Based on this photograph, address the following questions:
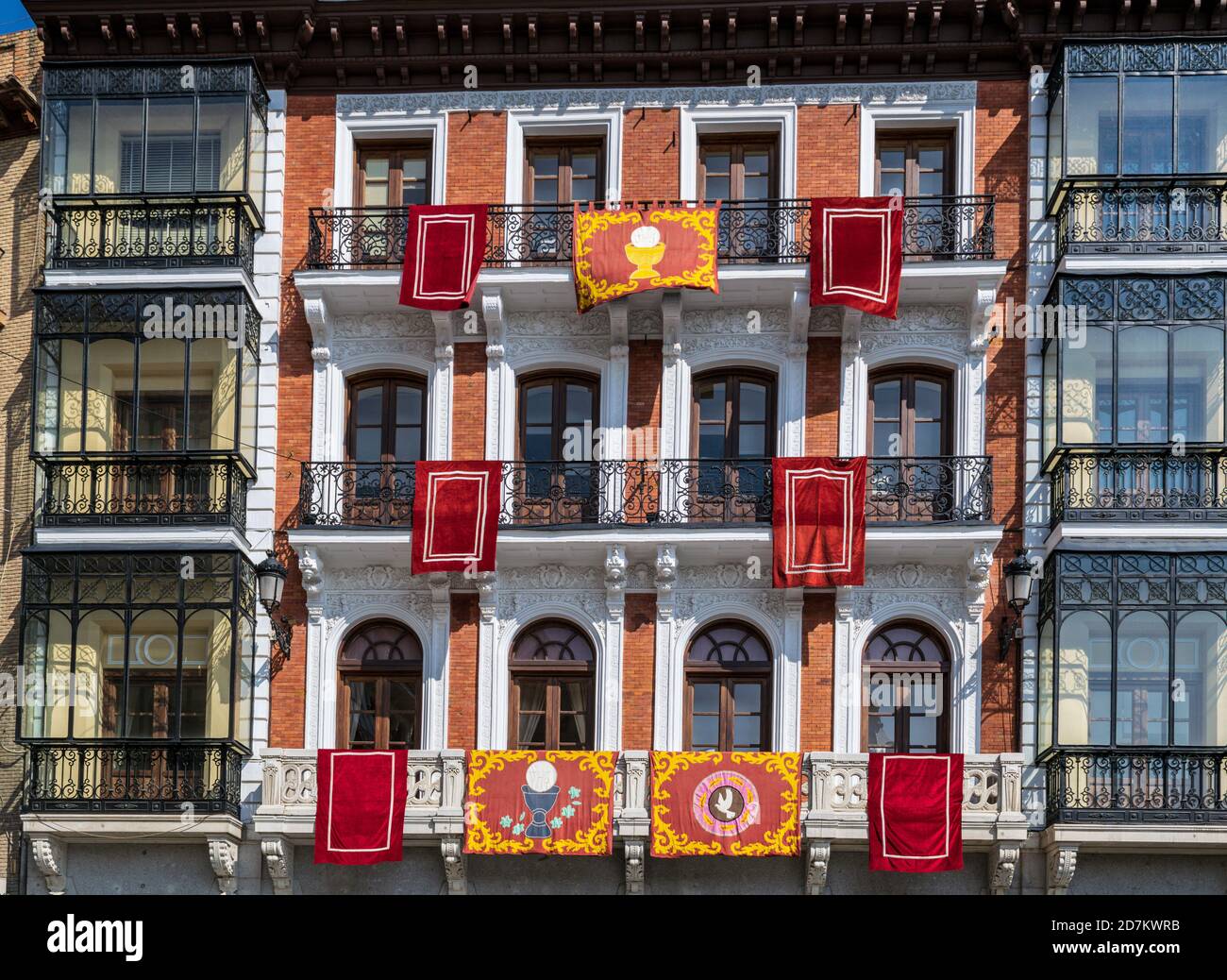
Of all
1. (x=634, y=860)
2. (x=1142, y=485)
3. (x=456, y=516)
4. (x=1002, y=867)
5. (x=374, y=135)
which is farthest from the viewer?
(x=374, y=135)

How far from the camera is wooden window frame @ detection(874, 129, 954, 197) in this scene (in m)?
26.9

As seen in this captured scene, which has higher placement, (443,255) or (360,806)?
(443,255)

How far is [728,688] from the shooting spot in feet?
84.5

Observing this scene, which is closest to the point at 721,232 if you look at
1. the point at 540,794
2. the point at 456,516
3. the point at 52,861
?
the point at 456,516

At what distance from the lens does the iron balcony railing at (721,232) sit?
2616 centimetres

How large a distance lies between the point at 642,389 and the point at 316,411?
4.50 meters

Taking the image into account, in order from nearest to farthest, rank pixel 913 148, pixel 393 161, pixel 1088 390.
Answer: pixel 1088 390, pixel 913 148, pixel 393 161

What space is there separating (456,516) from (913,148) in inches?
326

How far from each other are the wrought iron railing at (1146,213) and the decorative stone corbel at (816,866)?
332 inches

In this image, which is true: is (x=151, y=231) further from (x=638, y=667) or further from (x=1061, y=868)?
(x=1061, y=868)

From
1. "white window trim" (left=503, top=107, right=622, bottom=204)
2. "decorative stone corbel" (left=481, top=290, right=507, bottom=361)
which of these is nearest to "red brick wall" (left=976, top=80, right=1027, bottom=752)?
"white window trim" (left=503, top=107, right=622, bottom=204)

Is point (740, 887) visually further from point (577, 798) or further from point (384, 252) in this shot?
point (384, 252)

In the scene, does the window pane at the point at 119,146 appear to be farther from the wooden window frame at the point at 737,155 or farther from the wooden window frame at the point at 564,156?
the wooden window frame at the point at 737,155

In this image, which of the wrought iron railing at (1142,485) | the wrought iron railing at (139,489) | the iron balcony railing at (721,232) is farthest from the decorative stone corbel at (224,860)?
the wrought iron railing at (1142,485)
